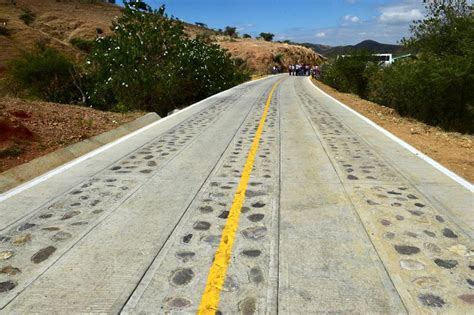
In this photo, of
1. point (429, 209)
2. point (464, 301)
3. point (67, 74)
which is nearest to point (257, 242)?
point (464, 301)

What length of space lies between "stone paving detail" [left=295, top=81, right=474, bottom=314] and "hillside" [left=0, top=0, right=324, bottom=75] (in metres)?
55.1

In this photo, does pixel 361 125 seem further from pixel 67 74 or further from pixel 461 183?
pixel 67 74

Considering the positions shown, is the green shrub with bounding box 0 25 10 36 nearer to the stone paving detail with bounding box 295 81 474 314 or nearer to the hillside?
the hillside

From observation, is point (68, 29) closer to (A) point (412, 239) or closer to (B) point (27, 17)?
(B) point (27, 17)

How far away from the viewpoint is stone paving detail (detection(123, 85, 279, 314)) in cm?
380

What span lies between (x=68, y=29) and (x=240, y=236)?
82720 millimetres

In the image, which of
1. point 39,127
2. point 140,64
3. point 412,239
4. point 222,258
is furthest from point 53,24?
point 412,239

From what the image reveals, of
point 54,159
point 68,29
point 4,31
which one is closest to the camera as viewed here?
point 54,159

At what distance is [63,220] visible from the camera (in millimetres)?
5660

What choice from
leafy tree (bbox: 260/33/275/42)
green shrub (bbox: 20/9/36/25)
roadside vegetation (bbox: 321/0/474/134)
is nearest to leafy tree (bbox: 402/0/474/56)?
roadside vegetation (bbox: 321/0/474/134)

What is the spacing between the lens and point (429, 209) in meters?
5.98

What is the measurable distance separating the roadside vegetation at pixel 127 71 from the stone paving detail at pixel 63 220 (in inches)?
597

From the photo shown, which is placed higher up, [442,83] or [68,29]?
[68,29]

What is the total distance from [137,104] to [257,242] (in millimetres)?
21435
